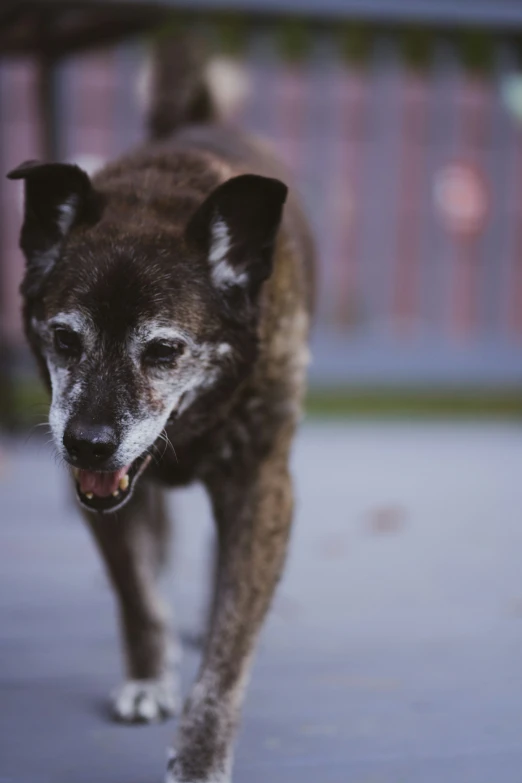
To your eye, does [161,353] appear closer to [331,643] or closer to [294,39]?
[331,643]

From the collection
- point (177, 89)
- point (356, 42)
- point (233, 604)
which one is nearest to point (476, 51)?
point (356, 42)

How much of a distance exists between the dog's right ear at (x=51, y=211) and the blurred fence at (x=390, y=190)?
14.8 feet

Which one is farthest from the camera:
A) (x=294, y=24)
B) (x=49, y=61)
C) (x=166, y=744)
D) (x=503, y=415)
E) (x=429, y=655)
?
(x=503, y=415)

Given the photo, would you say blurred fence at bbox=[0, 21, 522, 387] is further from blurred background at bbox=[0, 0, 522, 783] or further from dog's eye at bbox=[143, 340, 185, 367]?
dog's eye at bbox=[143, 340, 185, 367]

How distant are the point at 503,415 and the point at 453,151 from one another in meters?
1.88

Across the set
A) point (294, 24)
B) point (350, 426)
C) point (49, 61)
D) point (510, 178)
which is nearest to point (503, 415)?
point (350, 426)

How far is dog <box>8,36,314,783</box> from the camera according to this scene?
179 centimetres

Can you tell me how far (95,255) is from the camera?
1.85m

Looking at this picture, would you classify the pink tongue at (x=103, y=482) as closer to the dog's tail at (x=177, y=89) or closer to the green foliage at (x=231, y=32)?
the dog's tail at (x=177, y=89)

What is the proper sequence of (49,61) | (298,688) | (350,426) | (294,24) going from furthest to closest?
(350,426), (294,24), (49,61), (298,688)

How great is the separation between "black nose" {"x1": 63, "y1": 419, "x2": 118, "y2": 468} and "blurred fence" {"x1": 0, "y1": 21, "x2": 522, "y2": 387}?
15.6ft

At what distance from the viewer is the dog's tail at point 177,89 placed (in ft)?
10.2

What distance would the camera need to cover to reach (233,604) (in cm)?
196

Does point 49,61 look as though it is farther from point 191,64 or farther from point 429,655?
point 429,655
